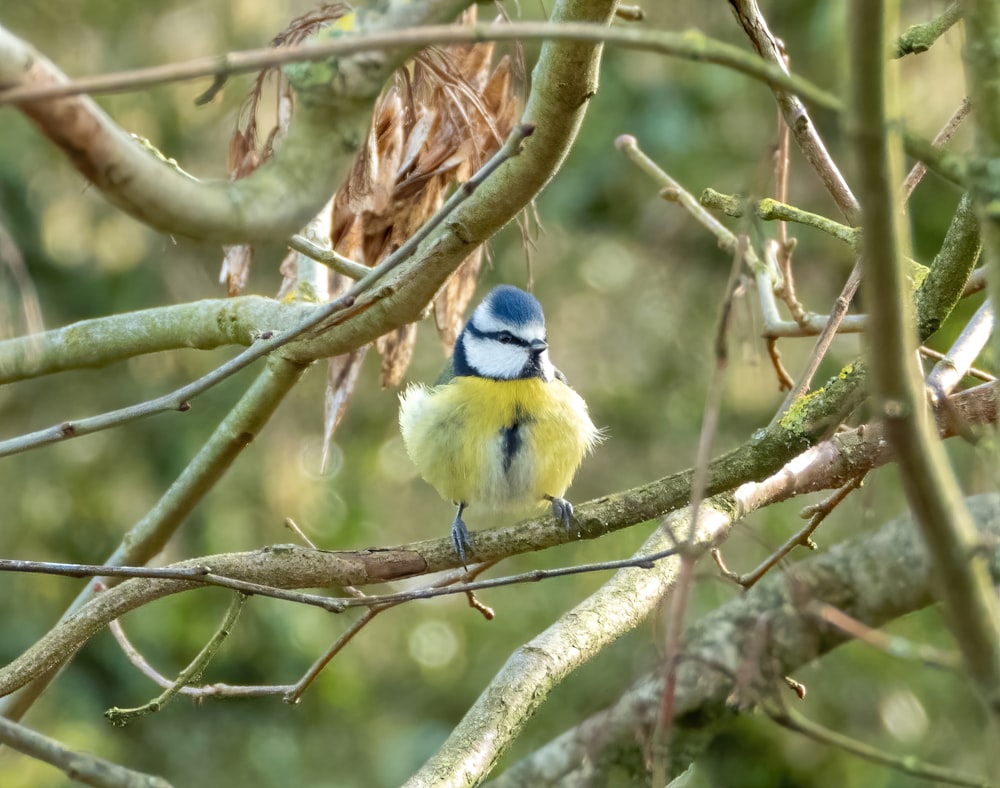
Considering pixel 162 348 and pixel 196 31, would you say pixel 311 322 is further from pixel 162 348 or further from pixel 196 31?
pixel 196 31

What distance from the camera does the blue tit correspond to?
3.22 metres

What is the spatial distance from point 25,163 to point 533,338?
3480 mm

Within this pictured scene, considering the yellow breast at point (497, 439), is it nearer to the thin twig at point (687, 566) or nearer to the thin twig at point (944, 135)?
the thin twig at point (944, 135)

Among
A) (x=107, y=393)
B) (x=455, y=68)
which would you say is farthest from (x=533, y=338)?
(x=107, y=393)

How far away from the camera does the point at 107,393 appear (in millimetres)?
5770

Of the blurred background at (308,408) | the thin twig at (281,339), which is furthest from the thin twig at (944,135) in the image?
the blurred background at (308,408)

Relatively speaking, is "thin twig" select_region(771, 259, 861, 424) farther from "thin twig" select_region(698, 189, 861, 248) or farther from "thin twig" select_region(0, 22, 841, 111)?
"thin twig" select_region(0, 22, 841, 111)

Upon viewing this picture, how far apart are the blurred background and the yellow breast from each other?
79.8 inches

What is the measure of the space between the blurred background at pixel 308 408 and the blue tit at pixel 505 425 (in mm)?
2029

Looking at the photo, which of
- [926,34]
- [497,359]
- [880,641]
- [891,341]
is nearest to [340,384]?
[497,359]

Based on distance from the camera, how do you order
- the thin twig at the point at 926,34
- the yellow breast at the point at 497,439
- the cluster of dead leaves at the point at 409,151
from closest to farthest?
the thin twig at the point at 926,34 < the cluster of dead leaves at the point at 409,151 < the yellow breast at the point at 497,439

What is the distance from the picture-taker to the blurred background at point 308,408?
5434 mm

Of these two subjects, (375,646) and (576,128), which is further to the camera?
(375,646)

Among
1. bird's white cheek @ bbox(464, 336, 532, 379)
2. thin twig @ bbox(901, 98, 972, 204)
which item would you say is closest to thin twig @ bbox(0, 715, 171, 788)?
thin twig @ bbox(901, 98, 972, 204)
